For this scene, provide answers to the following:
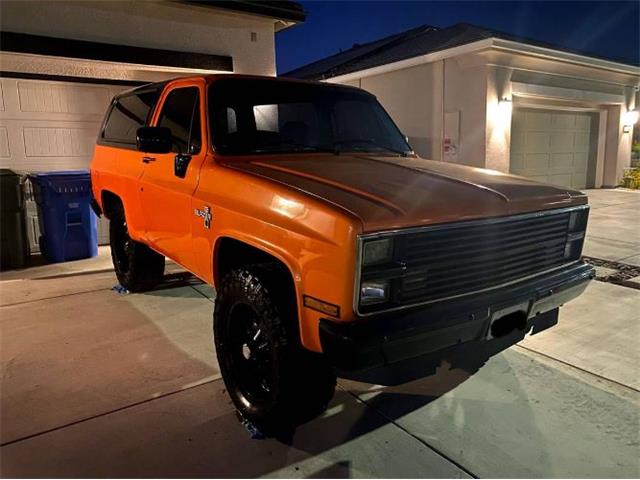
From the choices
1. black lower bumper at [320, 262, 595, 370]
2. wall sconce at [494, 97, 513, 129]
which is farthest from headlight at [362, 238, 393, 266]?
wall sconce at [494, 97, 513, 129]

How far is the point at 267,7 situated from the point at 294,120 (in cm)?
509

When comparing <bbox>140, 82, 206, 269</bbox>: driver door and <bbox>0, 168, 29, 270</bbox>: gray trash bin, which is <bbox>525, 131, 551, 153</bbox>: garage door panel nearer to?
<bbox>140, 82, 206, 269</bbox>: driver door

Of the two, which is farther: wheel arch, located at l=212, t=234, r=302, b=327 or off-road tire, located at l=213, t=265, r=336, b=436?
wheel arch, located at l=212, t=234, r=302, b=327

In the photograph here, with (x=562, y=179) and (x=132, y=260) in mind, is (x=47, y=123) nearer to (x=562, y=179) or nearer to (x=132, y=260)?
(x=132, y=260)

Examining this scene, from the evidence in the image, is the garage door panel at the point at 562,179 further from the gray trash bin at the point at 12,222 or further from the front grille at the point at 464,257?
the gray trash bin at the point at 12,222

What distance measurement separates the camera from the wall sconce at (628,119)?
50.2ft

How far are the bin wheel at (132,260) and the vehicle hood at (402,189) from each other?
246cm

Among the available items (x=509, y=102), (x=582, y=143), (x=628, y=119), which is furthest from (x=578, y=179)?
(x=509, y=102)

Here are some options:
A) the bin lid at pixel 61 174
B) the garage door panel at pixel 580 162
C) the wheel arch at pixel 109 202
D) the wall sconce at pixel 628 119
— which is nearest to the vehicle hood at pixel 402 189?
the wheel arch at pixel 109 202

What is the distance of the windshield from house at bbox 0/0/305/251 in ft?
14.3

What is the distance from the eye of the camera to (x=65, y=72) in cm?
692

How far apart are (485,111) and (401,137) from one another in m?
7.78

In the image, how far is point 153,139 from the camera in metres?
3.64

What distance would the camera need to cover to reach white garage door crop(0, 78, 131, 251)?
6.84m
